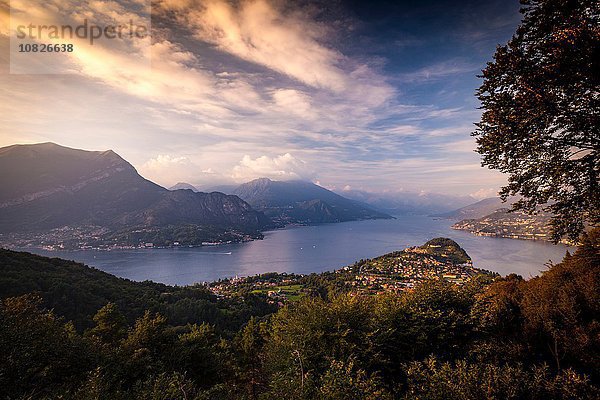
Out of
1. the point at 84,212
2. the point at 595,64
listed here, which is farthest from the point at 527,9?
the point at 84,212

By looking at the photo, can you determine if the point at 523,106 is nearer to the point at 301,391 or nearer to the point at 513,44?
the point at 513,44

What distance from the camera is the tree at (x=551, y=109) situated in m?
6.14

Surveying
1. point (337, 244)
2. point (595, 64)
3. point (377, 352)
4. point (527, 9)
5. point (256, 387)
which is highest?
point (527, 9)

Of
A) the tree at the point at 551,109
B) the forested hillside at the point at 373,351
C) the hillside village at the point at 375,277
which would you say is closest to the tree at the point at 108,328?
the forested hillside at the point at 373,351

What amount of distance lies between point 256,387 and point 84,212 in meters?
227

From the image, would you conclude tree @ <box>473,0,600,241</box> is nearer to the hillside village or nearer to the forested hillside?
the forested hillside

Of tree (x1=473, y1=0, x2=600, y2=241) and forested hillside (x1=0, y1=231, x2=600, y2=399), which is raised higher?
tree (x1=473, y1=0, x2=600, y2=241)

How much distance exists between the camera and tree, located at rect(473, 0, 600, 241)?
20.1 ft

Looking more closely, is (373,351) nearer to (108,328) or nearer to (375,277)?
(108,328)

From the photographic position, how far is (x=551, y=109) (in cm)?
669

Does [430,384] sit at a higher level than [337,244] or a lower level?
higher

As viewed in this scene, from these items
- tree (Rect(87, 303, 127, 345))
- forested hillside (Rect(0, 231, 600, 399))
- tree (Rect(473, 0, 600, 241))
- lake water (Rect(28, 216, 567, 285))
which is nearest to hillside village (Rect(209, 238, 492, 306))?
lake water (Rect(28, 216, 567, 285))

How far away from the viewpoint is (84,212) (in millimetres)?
188125

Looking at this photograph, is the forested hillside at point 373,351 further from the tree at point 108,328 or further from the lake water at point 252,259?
the lake water at point 252,259
